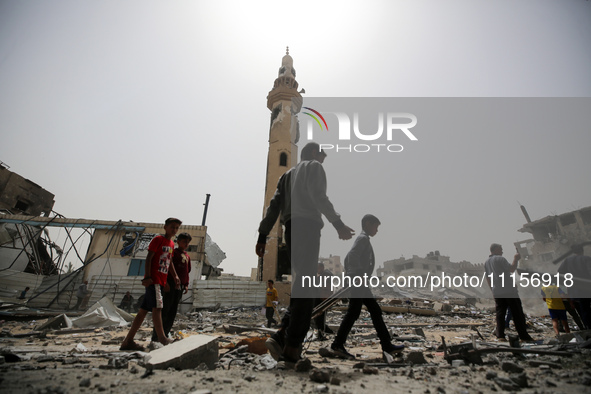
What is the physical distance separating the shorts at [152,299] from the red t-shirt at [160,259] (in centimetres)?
8

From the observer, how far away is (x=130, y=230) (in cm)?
1573

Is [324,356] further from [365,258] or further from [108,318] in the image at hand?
[108,318]

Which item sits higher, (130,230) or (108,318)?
(130,230)

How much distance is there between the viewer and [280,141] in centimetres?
2073

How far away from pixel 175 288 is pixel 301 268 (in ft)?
7.28

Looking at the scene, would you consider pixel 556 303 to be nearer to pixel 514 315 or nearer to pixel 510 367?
pixel 514 315

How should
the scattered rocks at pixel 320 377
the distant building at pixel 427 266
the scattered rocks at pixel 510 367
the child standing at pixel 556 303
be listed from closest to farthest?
the scattered rocks at pixel 320 377
the scattered rocks at pixel 510 367
the child standing at pixel 556 303
the distant building at pixel 427 266

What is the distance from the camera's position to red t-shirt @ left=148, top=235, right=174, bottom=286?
3.05 meters

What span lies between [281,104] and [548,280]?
20624mm

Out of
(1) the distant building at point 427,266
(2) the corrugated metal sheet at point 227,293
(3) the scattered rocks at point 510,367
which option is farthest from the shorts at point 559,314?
(1) the distant building at point 427,266

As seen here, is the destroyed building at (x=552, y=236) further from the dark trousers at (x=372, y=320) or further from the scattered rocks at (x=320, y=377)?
the scattered rocks at (x=320, y=377)

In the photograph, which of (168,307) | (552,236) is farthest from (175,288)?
(552,236)

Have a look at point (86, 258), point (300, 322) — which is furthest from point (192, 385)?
point (86, 258)

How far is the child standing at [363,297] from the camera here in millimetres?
2570
